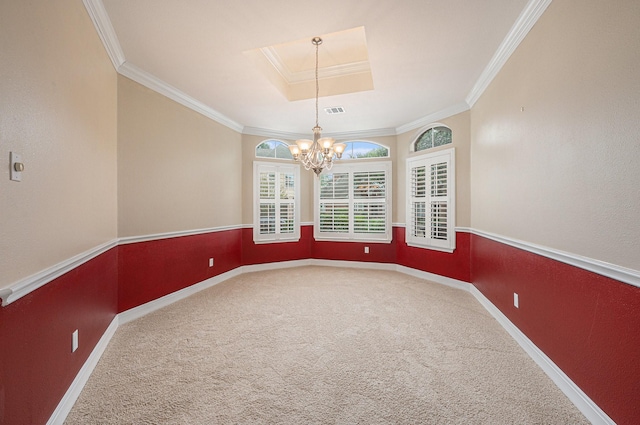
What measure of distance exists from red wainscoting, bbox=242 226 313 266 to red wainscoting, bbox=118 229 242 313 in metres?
0.46

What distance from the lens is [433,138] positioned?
4.51 meters

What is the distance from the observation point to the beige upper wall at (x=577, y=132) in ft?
4.26

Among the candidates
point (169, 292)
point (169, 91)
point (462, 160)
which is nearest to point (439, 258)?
point (462, 160)

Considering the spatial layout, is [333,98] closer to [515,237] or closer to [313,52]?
[313,52]

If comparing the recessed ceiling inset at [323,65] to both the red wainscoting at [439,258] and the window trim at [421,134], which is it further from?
the red wainscoting at [439,258]

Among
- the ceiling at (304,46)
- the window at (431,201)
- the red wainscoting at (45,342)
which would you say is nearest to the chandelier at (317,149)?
the ceiling at (304,46)

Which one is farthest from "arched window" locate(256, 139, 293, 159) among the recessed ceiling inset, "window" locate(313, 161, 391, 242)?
the recessed ceiling inset

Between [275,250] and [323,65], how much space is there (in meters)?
3.38

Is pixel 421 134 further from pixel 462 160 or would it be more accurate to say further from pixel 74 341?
pixel 74 341

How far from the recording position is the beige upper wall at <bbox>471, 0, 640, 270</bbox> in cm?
130

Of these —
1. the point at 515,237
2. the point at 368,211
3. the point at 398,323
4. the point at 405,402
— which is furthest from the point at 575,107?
the point at 368,211

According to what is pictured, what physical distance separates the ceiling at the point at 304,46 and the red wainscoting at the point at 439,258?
81.3 inches

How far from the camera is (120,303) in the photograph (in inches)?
110

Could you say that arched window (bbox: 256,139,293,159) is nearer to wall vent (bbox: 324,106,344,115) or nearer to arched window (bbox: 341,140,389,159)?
arched window (bbox: 341,140,389,159)
